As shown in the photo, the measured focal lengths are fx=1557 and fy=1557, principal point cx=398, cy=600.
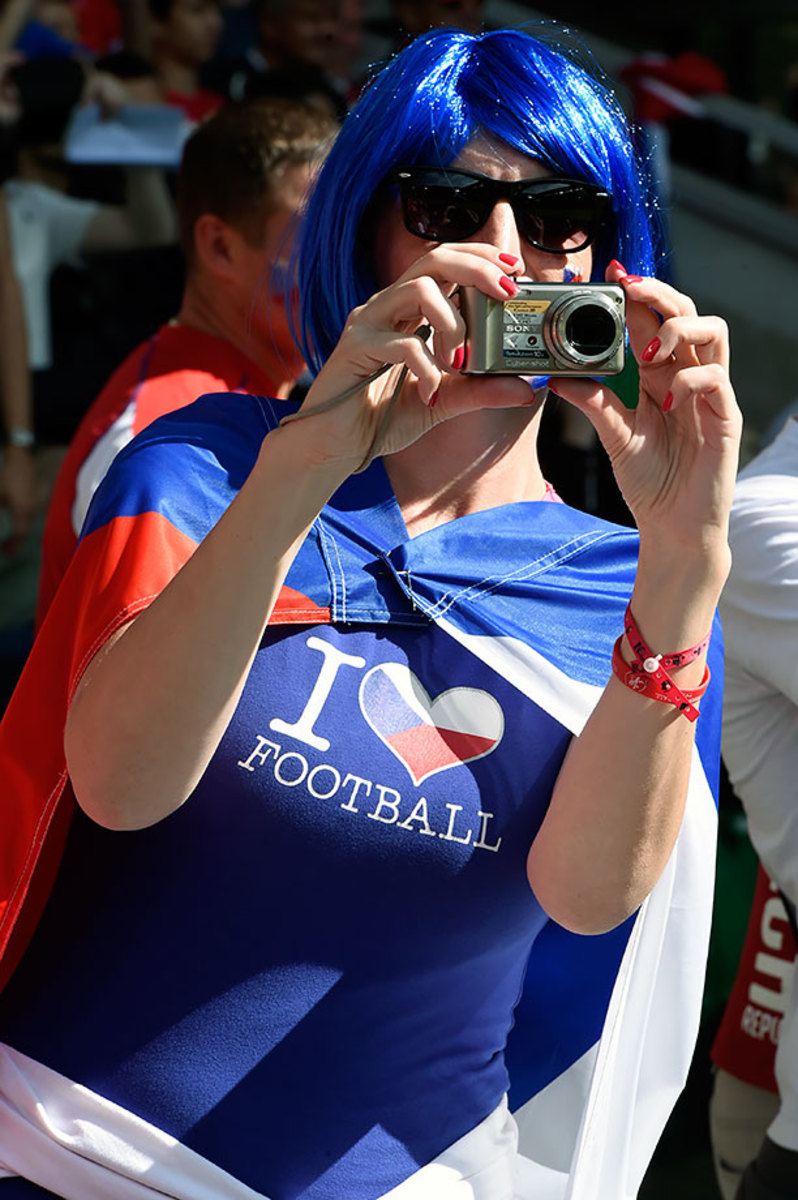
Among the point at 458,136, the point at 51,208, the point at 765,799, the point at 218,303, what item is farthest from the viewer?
the point at 51,208

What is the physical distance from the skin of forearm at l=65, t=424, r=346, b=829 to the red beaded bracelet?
0.32 metres

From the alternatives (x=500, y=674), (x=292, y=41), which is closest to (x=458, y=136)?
(x=500, y=674)

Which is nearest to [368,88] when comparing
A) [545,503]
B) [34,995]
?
[545,503]

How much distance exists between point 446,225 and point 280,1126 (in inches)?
35.7

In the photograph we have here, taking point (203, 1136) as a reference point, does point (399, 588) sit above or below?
above

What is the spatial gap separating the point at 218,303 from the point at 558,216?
5.21 feet

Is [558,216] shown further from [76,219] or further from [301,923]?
[76,219]

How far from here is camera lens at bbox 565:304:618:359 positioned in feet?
4.44

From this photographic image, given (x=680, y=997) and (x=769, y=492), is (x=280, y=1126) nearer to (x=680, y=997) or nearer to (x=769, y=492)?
(x=680, y=997)

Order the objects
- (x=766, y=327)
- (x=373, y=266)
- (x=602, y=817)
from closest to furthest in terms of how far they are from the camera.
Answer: (x=602, y=817), (x=373, y=266), (x=766, y=327)

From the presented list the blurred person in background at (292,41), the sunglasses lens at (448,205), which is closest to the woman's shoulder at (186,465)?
the sunglasses lens at (448,205)

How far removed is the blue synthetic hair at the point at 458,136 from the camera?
5.39 ft

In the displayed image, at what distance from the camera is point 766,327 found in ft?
23.1

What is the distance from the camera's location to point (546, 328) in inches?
53.3
